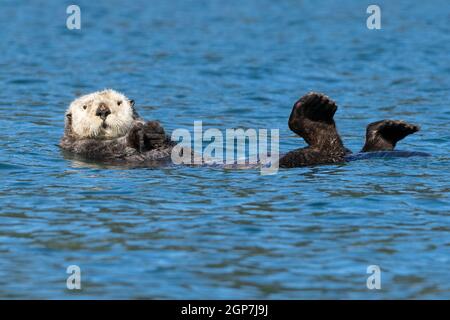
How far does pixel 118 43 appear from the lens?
63.8ft

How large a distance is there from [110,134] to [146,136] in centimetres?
85

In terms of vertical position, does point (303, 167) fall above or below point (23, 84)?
below

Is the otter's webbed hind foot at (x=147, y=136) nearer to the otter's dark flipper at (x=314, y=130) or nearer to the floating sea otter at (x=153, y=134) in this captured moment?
the floating sea otter at (x=153, y=134)

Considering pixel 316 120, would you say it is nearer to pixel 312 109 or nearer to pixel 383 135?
pixel 312 109

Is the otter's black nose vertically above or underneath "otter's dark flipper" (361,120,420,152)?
above

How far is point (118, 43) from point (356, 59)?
488cm

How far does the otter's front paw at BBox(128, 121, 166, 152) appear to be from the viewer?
8.70 meters

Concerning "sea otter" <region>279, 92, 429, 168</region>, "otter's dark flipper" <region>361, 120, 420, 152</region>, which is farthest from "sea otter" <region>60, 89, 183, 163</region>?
"otter's dark flipper" <region>361, 120, 420, 152</region>

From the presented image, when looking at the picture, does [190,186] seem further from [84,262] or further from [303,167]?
[84,262]

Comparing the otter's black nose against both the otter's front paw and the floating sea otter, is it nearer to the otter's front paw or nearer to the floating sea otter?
the floating sea otter

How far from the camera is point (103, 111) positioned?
9.27 m
